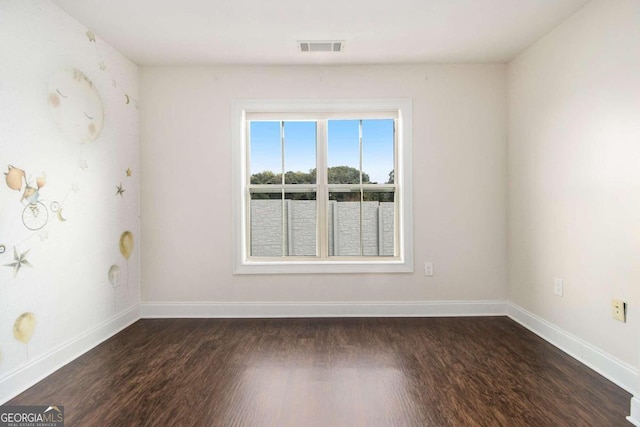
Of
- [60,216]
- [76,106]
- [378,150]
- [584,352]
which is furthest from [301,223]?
[584,352]

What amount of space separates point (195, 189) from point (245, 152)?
2.09ft

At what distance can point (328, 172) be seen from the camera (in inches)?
147

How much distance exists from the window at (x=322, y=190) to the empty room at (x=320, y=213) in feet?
0.08

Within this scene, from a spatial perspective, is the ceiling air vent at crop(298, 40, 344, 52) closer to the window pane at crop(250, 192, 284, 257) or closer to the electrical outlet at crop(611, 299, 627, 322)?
the window pane at crop(250, 192, 284, 257)

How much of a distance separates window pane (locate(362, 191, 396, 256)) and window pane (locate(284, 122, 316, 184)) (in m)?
0.65

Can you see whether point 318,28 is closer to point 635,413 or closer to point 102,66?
point 102,66

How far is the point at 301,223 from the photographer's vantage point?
3738 mm

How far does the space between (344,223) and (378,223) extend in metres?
0.36

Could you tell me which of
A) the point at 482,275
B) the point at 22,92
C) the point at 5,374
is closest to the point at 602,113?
the point at 482,275

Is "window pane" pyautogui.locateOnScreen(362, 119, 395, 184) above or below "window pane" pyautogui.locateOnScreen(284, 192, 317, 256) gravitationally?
above

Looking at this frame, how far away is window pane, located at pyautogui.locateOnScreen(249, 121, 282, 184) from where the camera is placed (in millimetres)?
3730

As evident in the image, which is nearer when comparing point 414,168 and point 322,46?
point 322,46

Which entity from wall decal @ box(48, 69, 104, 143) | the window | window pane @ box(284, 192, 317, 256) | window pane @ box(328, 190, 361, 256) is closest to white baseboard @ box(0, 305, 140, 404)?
the window

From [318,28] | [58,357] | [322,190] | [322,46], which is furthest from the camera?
[322,190]
